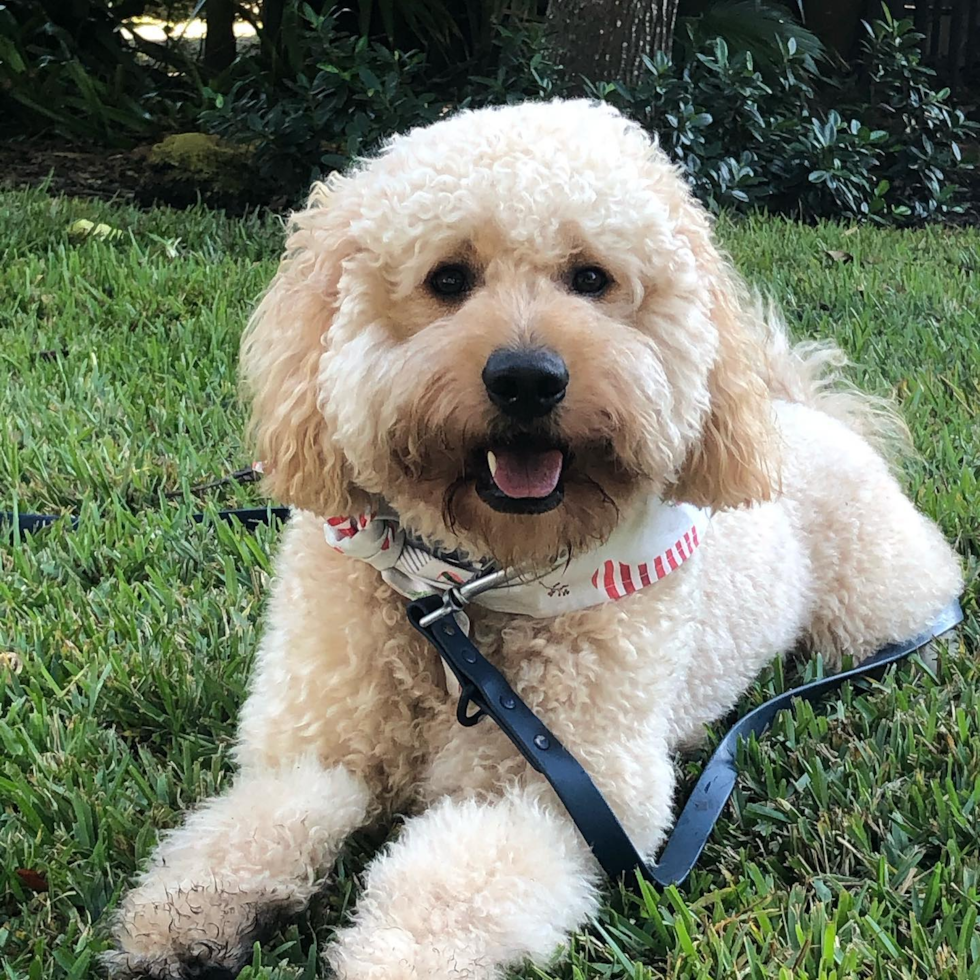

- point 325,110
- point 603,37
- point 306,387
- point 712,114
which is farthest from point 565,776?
point 712,114

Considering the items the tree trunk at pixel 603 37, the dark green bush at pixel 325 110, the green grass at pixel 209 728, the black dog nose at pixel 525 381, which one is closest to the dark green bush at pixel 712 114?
the dark green bush at pixel 325 110

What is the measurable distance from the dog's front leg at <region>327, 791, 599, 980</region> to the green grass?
0.09 meters

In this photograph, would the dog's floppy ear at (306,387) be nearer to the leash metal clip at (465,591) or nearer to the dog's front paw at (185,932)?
the leash metal clip at (465,591)

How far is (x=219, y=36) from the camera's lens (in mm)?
9078

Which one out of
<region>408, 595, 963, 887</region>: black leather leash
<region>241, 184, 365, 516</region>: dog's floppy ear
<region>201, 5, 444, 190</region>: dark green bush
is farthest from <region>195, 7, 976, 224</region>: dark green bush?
<region>408, 595, 963, 887</region>: black leather leash

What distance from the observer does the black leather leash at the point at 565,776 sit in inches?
80.9

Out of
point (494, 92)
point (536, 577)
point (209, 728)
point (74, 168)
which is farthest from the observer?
point (74, 168)

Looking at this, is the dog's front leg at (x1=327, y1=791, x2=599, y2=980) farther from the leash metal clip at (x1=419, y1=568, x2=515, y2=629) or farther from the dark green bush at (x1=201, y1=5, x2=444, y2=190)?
the dark green bush at (x1=201, y1=5, x2=444, y2=190)

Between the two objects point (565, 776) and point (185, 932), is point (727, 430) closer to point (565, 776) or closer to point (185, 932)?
→ point (565, 776)

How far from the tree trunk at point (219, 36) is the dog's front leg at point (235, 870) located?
793 cm

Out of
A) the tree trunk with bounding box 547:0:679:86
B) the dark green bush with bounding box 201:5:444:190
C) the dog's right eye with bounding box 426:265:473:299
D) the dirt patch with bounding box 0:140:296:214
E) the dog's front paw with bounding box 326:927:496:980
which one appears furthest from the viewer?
the dirt patch with bounding box 0:140:296:214

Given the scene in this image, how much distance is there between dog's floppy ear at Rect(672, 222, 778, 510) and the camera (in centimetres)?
220

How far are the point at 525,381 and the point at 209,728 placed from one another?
4.08 feet

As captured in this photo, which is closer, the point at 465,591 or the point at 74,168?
the point at 465,591
